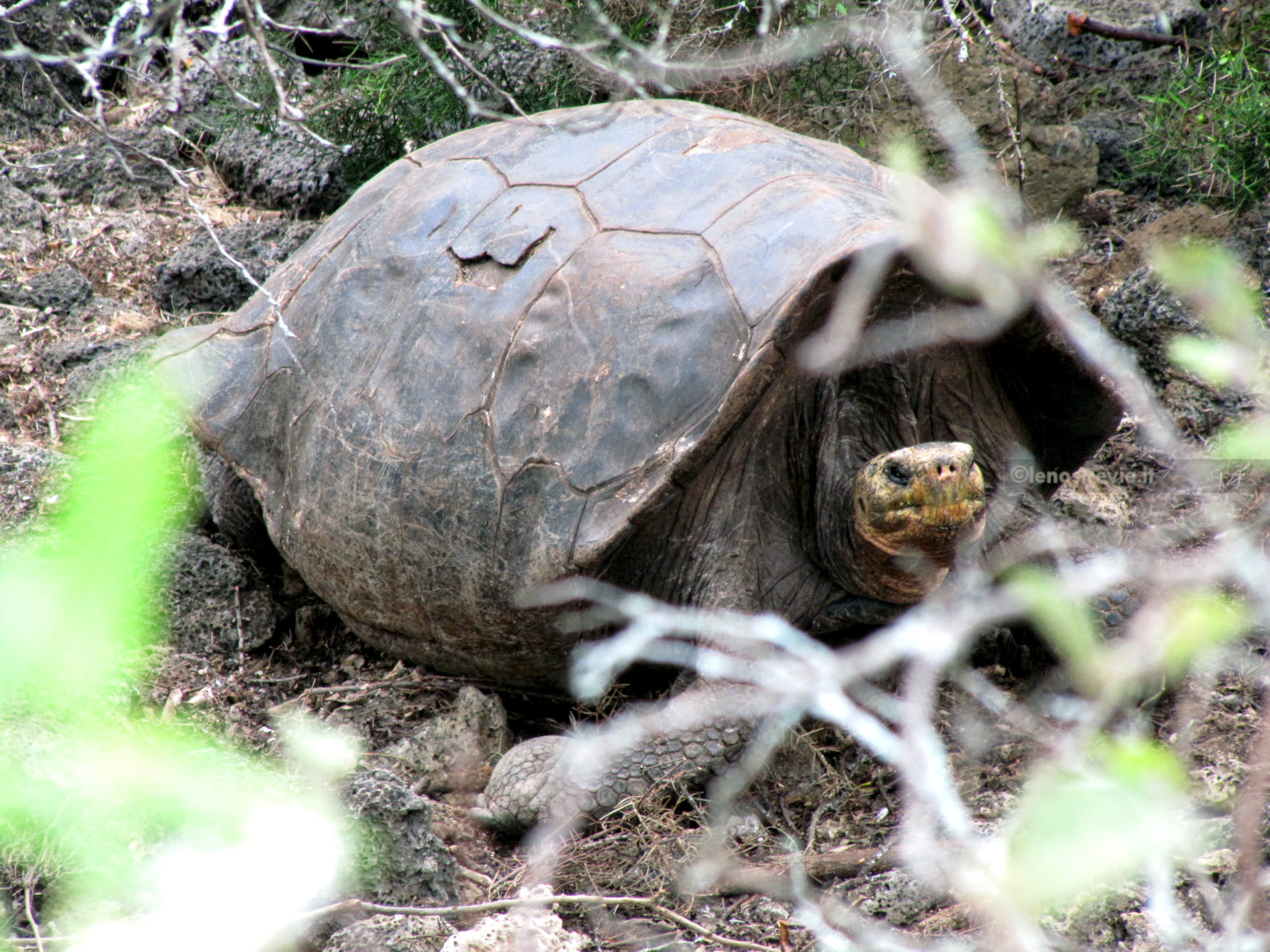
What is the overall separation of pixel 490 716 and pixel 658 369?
3.26 feet

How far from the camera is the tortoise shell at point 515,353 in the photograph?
2.62 meters

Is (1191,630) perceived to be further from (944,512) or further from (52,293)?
(52,293)

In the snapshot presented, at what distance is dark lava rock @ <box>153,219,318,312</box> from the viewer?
4.63 metres

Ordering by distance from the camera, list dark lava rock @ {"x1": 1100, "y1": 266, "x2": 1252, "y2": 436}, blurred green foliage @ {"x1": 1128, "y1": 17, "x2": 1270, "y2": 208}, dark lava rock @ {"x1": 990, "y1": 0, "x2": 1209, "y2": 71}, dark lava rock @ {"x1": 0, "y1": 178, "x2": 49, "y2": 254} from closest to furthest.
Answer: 1. dark lava rock @ {"x1": 1100, "y1": 266, "x2": 1252, "y2": 436}
2. blurred green foliage @ {"x1": 1128, "y1": 17, "x2": 1270, "y2": 208}
3. dark lava rock @ {"x1": 990, "y1": 0, "x2": 1209, "y2": 71}
4. dark lava rock @ {"x1": 0, "y1": 178, "x2": 49, "y2": 254}

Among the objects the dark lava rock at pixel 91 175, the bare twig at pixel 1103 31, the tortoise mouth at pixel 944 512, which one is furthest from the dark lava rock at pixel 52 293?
the bare twig at pixel 1103 31

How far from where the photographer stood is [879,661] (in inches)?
47.7

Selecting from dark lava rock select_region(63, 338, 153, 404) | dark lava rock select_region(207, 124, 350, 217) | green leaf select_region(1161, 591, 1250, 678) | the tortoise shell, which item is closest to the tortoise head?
the tortoise shell

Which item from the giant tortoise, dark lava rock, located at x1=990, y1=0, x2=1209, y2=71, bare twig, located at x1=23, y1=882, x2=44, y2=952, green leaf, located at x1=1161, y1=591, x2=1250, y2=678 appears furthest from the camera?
dark lava rock, located at x1=990, y1=0, x2=1209, y2=71

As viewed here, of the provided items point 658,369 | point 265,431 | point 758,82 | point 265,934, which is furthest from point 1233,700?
point 758,82

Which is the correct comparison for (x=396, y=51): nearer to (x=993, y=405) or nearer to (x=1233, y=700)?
(x=993, y=405)

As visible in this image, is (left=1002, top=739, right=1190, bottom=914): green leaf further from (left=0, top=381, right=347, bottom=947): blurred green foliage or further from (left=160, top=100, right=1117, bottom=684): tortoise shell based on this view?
(left=160, top=100, right=1117, bottom=684): tortoise shell

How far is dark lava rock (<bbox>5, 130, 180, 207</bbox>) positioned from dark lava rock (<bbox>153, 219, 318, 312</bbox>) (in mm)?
906

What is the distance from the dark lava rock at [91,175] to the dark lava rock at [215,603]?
265 cm

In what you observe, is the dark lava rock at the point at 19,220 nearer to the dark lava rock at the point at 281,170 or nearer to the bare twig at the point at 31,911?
the dark lava rock at the point at 281,170
